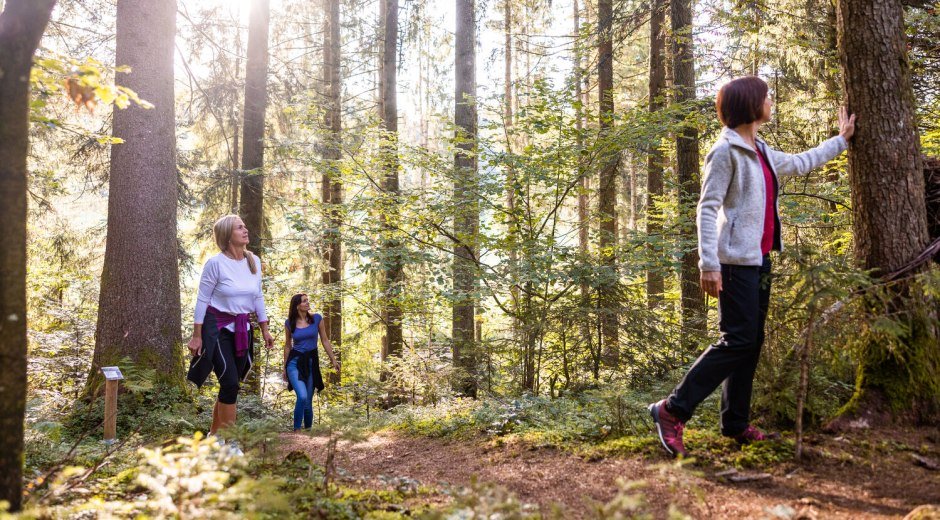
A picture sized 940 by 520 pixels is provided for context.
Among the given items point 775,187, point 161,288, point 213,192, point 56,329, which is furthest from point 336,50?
point 775,187

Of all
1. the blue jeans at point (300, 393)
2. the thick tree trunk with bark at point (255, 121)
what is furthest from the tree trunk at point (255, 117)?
the blue jeans at point (300, 393)

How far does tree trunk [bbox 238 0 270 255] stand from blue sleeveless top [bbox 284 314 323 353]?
4412 mm

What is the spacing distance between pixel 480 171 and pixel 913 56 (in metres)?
6.10

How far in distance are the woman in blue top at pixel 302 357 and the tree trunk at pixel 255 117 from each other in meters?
4.29

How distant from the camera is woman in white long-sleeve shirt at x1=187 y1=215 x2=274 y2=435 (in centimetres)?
516

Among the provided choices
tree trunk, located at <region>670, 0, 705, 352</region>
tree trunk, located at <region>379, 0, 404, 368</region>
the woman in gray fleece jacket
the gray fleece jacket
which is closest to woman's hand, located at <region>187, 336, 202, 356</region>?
the woman in gray fleece jacket

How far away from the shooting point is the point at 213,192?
1334 cm

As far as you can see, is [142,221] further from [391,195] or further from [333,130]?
[333,130]

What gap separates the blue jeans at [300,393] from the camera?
745 centimetres

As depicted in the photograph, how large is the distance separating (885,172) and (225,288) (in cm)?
523

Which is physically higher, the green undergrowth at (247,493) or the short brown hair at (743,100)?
the short brown hair at (743,100)

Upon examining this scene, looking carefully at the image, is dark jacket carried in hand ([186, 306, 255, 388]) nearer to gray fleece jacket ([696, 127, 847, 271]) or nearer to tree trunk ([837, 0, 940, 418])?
gray fleece jacket ([696, 127, 847, 271])

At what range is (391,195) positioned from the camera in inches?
388

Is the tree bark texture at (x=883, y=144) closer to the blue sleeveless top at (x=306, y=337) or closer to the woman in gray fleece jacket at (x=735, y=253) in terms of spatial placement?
the woman in gray fleece jacket at (x=735, y=253)
